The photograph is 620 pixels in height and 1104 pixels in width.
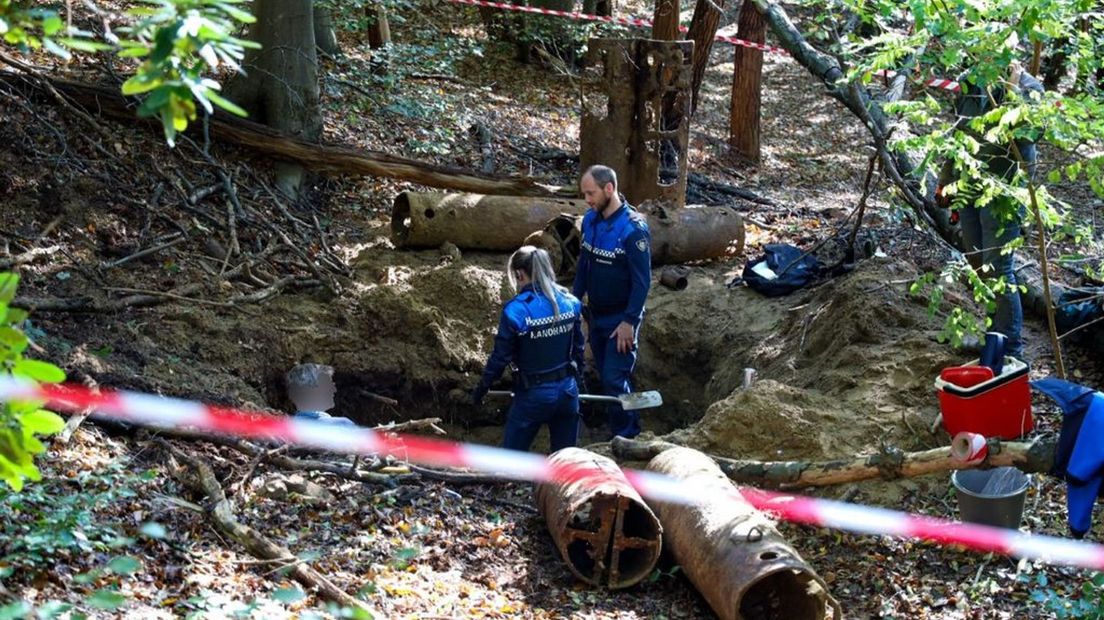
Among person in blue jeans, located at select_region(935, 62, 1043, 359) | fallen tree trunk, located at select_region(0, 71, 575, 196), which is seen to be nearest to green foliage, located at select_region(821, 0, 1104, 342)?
person in blue jeans, located at select_region(935, 62, 1043, 359)

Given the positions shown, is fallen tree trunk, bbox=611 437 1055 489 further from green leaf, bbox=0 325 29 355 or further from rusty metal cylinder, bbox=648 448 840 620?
green leaf, bbox=0 325 29 355

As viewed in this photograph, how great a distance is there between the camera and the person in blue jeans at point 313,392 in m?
7.10

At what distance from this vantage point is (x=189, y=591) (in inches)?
193

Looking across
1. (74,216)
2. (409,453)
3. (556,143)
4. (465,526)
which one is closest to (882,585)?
(465,526)

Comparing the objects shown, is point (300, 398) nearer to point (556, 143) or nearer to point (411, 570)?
point (411, 570)

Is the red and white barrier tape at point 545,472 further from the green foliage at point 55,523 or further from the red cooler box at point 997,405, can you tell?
the green foliage at point 55,523

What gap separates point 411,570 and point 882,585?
2475 millimetres

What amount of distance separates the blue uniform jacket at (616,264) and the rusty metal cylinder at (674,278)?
205 cm

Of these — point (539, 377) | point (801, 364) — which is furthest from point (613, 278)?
point (801, 364)

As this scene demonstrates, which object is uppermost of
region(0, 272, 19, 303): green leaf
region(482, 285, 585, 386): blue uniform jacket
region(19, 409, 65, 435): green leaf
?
region(0, 272, 19, 303): green leaf

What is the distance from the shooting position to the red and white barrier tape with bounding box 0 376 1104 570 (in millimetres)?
5934

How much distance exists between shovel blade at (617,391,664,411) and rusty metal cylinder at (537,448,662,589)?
1.73 m

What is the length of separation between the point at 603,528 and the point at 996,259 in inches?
138

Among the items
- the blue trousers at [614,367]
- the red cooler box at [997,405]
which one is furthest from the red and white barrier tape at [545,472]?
the blue trousers at [614,367]
